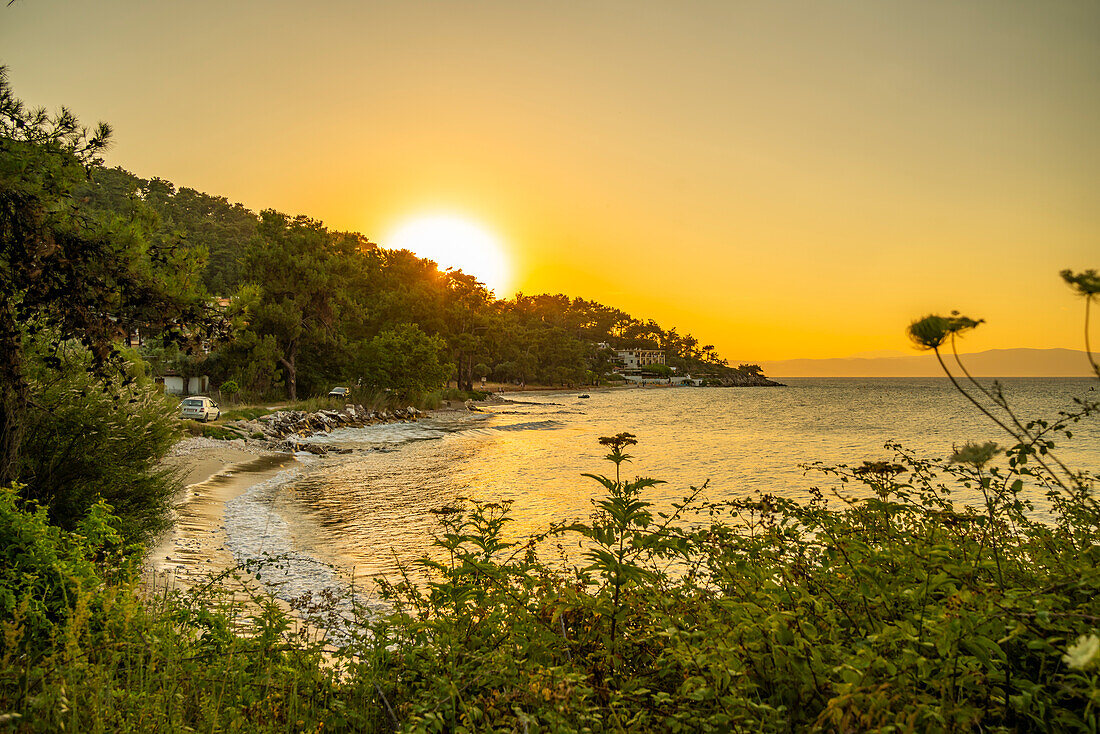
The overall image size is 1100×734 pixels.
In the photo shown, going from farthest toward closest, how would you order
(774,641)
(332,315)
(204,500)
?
(332,315), (204,500), (774,641)

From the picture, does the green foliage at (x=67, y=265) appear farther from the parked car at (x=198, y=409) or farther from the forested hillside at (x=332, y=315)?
the parked car at (x=198, y=409)

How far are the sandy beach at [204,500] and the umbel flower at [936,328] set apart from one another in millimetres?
7370

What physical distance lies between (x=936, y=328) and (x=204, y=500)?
1736cm

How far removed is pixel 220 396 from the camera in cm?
3919

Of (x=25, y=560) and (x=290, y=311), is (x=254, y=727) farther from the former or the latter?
(x=290, y=311)

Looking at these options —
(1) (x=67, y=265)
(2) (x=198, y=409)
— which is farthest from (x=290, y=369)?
(1) (x=67, y=265)

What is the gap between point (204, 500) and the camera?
15641 mm

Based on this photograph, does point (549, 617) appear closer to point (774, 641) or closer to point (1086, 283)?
point (774, 641)

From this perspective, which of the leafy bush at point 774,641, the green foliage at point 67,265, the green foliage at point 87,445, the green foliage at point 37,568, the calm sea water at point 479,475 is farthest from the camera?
the calm sea water at point 479,475

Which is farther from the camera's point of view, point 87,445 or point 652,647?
point 87,445

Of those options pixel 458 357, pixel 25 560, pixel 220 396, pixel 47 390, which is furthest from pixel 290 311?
pixel 25 560

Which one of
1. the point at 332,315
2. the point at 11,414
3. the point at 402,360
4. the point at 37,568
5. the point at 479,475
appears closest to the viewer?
the point at 37,568

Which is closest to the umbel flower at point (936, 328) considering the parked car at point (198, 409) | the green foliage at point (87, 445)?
the green foliage at point (87, 445)

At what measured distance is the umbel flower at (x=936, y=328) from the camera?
3209 millimetres
